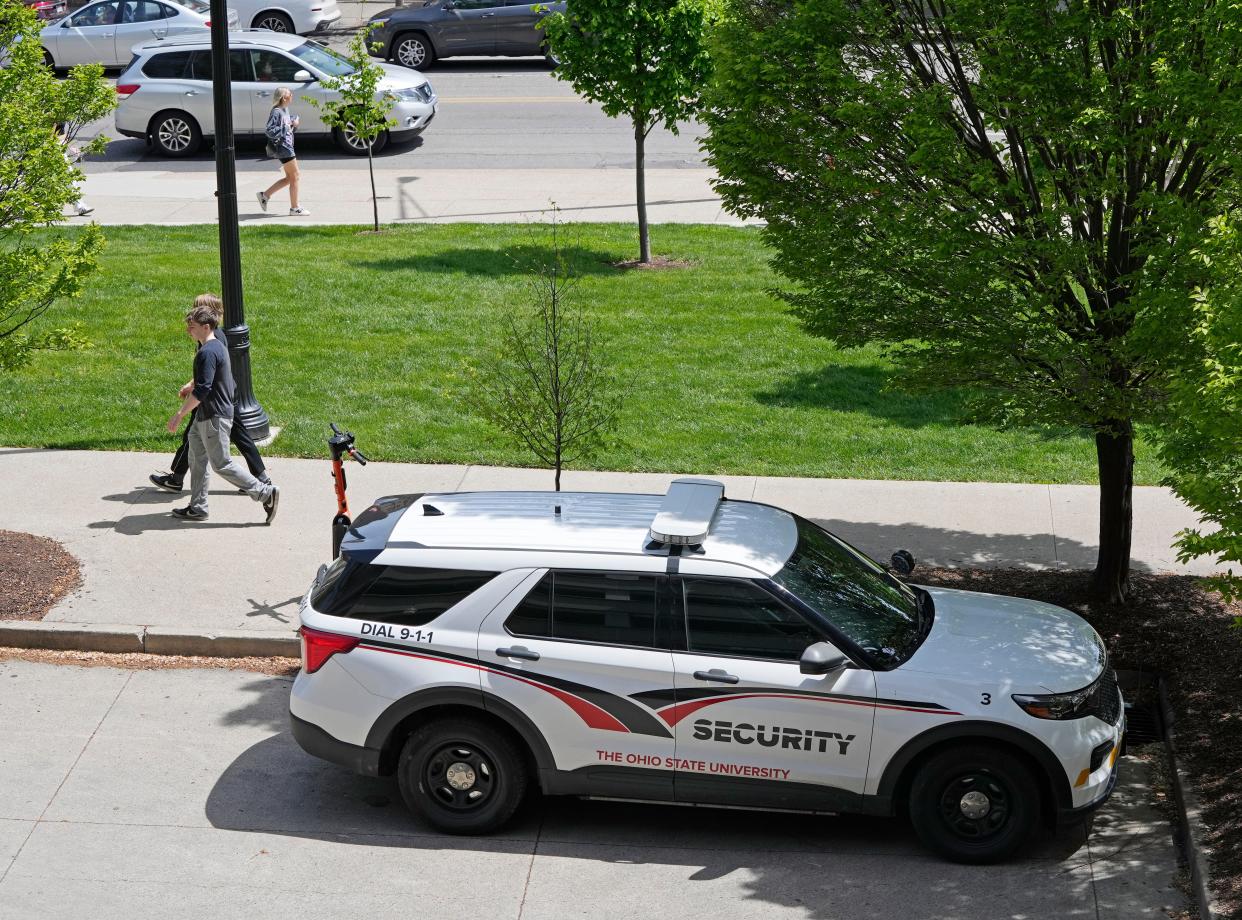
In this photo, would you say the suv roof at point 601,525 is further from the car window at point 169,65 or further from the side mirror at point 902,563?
the car window at point 169,65

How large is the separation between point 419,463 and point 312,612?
509 cm

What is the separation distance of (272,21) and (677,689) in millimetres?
28130

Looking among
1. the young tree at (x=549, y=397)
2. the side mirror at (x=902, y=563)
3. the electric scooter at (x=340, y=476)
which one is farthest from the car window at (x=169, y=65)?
the side mirror at (x=902, y=563)

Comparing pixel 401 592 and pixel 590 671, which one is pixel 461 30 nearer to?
pixel 401 592

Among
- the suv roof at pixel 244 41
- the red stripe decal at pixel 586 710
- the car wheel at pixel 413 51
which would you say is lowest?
the red stripe decal at pixel 586 710

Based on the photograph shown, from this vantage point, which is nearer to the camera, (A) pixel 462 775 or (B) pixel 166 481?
(A) pixel 462 775

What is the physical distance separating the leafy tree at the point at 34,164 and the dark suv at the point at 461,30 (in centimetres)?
2049

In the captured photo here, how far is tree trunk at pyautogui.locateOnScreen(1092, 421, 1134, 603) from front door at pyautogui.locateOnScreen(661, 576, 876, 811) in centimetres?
361

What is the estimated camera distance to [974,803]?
7.29m

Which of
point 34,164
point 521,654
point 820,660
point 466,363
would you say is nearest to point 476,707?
point 521,654

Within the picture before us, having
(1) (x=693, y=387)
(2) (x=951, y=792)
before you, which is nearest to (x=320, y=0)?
(1) (x=693, y=387)

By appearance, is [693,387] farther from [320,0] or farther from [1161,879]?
[320,0]

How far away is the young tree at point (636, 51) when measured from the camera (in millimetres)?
17250

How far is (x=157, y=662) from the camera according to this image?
31.4ft
